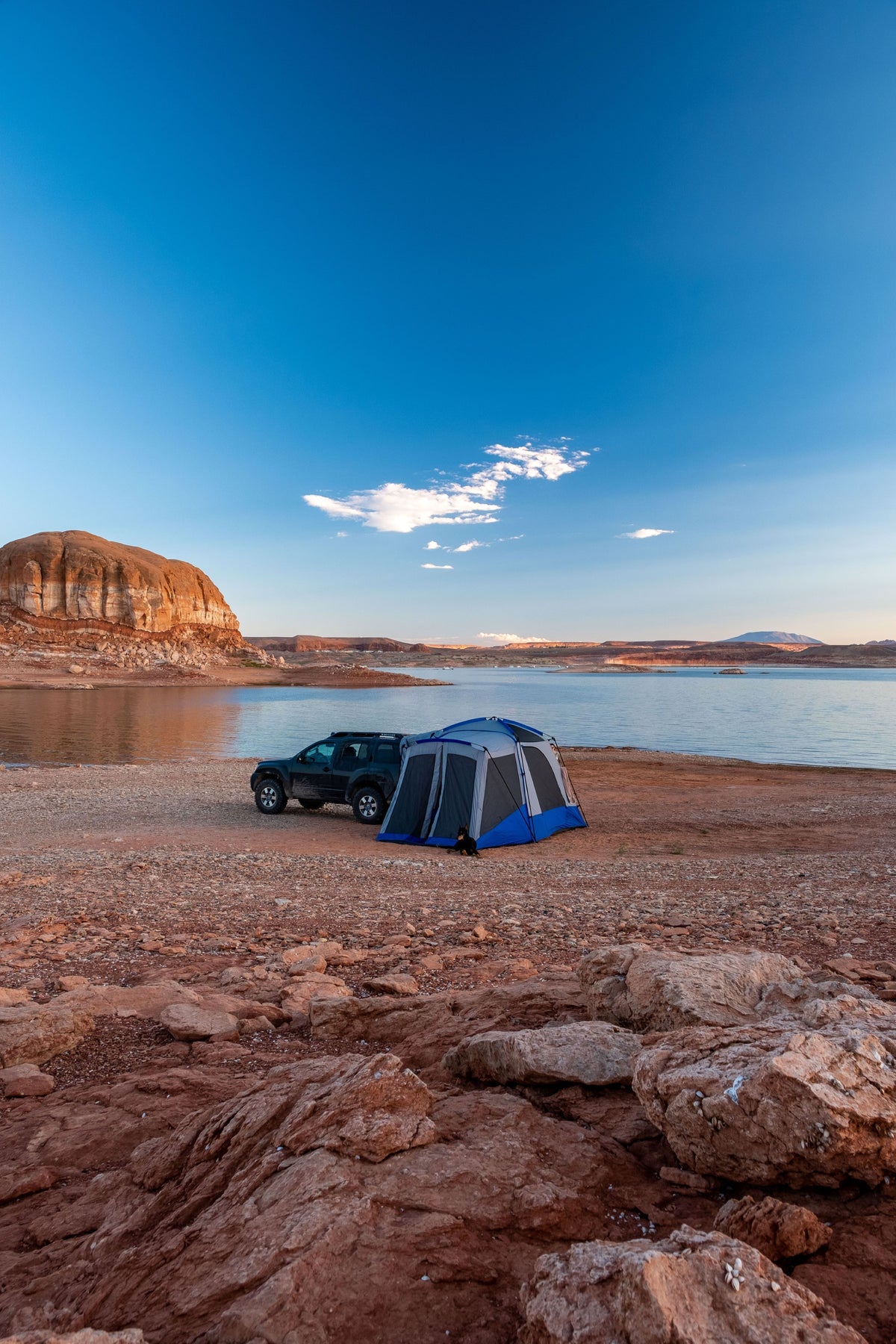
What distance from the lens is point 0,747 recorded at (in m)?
32.1

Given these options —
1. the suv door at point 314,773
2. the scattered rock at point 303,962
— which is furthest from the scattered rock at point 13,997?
the suv door at point 314,773

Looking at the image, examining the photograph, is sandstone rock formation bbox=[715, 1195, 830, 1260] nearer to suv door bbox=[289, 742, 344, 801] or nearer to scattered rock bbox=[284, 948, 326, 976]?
scattered rock bbox=[284, 948, 326, 976]

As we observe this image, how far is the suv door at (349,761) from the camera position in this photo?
16.6m

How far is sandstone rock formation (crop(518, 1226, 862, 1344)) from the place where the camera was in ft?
6.06

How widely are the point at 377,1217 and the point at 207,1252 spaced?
637 millimetres

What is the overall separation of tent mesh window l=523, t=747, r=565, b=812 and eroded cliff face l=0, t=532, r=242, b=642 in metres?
108

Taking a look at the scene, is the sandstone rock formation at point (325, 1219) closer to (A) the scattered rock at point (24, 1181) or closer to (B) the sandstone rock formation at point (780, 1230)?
(A) the scattered rock at point (24, 1181)

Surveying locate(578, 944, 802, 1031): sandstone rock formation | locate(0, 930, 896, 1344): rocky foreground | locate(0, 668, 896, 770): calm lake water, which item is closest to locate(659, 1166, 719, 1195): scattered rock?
locate(0, 930, 896, 1344): rocky foreground

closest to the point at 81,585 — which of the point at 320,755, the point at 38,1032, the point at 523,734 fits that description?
the point at 320,755

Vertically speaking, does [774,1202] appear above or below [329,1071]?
above

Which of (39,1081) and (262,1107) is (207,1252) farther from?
(39,1081)

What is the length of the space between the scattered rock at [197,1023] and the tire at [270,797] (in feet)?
40.4

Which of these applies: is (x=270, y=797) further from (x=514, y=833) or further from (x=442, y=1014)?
(x=442, y=1014)

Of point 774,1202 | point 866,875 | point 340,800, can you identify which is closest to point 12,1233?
point 774,1202
